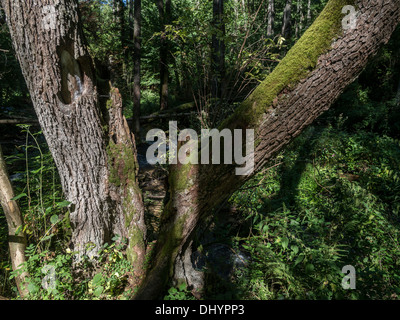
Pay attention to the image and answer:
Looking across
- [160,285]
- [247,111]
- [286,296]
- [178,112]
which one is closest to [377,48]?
[247,111]

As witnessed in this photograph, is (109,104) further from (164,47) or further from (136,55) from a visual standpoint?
(164,47)

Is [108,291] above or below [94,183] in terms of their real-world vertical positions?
below

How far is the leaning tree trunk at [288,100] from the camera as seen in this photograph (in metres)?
1.54

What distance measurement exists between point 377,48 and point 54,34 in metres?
2.37

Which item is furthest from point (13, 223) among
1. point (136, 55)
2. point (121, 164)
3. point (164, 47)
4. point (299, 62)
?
point (164, 47)

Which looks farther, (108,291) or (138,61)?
(138,61)

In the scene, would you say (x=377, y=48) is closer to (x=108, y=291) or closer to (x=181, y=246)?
(x=181, y=246)

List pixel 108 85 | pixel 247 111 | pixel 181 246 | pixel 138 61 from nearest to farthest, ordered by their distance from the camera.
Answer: pixel 247 111
pixel 181 246
pixel 108 85
pixel 138 61

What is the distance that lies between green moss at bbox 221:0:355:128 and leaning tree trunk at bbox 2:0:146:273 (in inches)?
52.1

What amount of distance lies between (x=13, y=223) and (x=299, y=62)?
2.95 metres

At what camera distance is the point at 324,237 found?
262 cm

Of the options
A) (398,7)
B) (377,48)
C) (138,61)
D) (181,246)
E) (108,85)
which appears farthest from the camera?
(138,61)

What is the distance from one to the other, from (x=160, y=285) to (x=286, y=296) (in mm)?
1150
